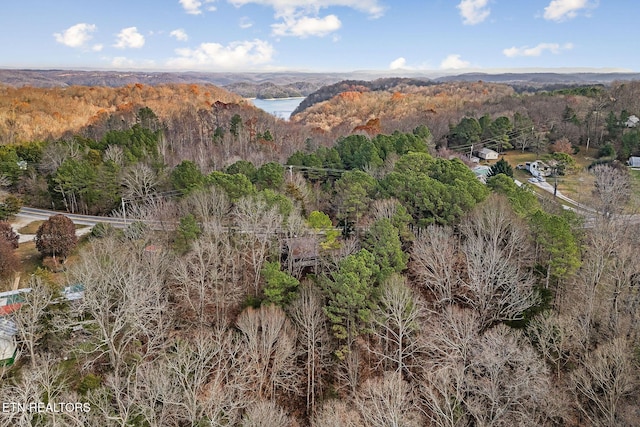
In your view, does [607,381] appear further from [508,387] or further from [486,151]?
[486,151]

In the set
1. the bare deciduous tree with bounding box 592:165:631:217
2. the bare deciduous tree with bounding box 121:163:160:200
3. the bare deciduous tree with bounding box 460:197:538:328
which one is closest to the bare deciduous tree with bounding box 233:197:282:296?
the bare deciduous tree with bounding box 460:197:538:328

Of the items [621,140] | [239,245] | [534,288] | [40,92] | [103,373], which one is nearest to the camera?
[103,373]

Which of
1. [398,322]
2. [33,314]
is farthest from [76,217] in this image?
[398,322]

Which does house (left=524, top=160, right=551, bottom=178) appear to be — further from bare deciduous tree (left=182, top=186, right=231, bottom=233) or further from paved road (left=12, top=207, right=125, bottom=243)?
paved road (left=12, top=207, right=125, bottom=243)

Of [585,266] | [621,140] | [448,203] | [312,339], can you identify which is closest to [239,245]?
[312,339]

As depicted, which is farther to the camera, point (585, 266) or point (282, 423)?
point (585, 266)

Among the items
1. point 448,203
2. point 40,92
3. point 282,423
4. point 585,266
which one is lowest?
point 282,423

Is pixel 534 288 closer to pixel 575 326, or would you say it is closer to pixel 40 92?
pixel 575 326
